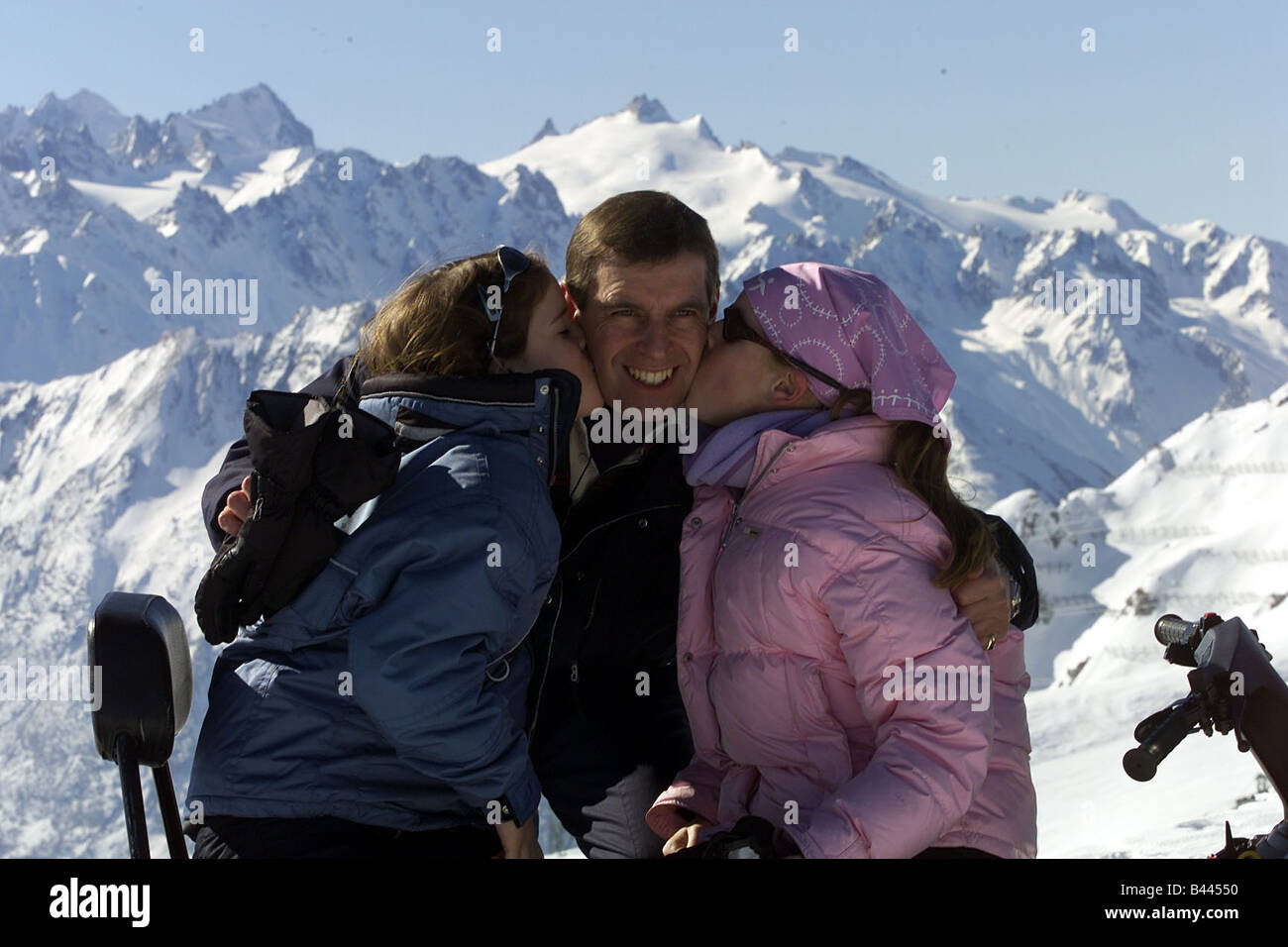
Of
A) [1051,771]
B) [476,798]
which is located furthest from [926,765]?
[1051,771]

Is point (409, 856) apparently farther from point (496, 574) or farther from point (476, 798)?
point (496, 574)

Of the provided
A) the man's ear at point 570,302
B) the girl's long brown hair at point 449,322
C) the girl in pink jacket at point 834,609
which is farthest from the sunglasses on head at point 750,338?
the girl's long brown hair at point 449,322

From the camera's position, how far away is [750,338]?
532cm

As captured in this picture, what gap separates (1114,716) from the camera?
36125 millimetres

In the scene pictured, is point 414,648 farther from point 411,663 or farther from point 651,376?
point 651,376

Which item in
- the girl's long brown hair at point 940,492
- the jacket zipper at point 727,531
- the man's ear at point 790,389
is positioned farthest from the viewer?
the man's ear at point 790,389

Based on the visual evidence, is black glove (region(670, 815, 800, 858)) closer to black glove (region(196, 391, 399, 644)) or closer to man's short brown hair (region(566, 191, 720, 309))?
black glove (region(196, 391, 399, 644))

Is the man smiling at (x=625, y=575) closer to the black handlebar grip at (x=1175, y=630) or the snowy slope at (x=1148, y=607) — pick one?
the black handlebar grip at (x=1175, y=630)

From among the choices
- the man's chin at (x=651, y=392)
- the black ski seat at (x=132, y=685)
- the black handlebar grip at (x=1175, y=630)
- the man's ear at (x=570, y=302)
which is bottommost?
the black handlebar grip at (x=1175, y=630)

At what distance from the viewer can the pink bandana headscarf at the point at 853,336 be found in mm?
4945

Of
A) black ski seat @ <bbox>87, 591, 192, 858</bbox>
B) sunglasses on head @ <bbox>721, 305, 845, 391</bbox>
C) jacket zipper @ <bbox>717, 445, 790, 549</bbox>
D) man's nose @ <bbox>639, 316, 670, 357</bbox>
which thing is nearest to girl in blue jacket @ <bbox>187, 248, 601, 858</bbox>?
black ski seat @ <bbox>87, 591, 192, 858</bbox>

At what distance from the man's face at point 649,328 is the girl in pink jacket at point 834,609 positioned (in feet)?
0.41

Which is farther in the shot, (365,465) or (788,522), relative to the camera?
(788,522)
